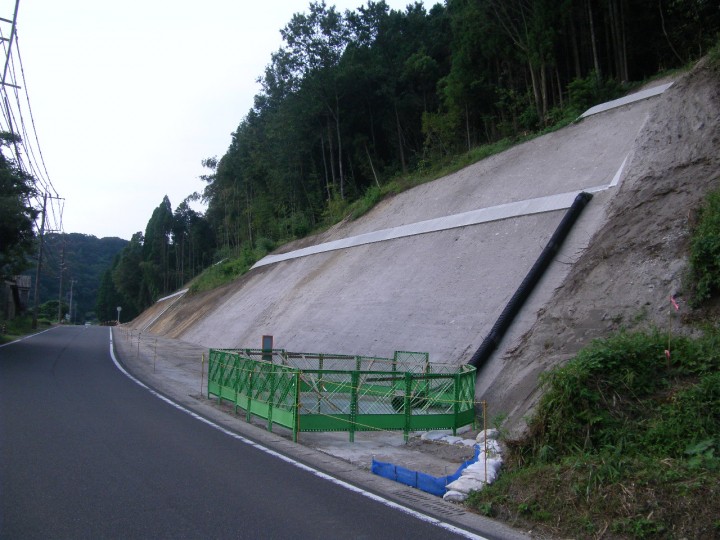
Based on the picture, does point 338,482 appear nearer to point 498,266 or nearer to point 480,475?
point 480,475

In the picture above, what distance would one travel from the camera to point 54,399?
12.4 m

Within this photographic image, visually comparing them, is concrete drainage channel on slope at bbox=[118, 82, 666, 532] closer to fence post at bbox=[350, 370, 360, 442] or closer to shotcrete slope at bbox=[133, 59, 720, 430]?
shotcrete slope at bbox=[133, 59, 720, 430]

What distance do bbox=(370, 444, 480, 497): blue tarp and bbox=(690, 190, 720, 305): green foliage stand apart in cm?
452

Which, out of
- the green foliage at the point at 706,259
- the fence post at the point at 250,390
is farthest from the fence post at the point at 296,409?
the green foliage at the point at 706,259

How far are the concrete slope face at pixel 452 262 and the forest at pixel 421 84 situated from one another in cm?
291

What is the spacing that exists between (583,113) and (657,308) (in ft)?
47.3

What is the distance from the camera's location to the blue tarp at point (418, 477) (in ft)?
22.4

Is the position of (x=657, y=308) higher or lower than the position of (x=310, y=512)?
higher

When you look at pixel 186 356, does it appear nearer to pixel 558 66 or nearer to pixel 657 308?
pixel 657 308

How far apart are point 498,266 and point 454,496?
9813mm

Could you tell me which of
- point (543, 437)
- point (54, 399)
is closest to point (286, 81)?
point (54, 399)

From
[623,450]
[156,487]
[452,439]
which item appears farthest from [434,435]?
[156,487]

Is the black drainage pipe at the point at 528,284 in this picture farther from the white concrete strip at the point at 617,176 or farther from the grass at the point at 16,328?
the grass at the point at 16,328

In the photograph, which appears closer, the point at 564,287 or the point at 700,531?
the point at 700,531
